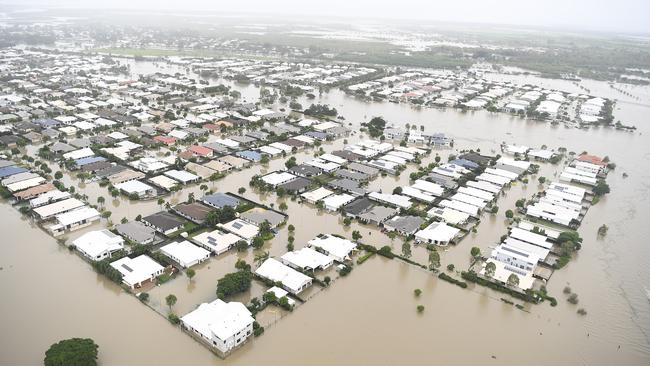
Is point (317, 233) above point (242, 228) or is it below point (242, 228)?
below

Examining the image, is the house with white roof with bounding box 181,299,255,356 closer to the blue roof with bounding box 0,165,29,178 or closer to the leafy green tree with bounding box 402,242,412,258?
the leafy green tree with bounding box 402,242,412,258

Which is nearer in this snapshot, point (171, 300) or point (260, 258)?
point (171, 300)

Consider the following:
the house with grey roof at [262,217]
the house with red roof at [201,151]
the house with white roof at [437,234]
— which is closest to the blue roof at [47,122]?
the house with red roof at [201,151]

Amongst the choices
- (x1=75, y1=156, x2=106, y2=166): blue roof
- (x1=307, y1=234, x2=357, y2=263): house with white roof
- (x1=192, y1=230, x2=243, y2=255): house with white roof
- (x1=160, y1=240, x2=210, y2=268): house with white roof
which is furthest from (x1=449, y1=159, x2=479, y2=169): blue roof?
(x1=75, y1=156, x2=106, y2=166): blue roof

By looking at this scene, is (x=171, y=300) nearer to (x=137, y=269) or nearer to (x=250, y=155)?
(x=137, y=269)

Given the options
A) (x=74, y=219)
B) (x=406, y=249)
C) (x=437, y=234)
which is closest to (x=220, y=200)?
(x=74, y=219)

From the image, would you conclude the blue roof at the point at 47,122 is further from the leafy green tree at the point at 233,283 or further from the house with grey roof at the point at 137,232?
the leafy green tree at the point at 233,283

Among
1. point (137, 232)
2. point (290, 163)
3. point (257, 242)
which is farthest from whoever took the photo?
point (290, 163)
